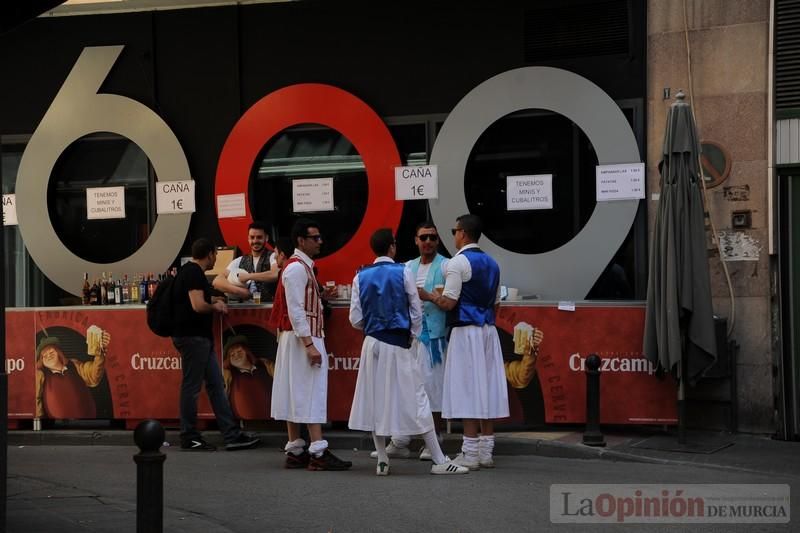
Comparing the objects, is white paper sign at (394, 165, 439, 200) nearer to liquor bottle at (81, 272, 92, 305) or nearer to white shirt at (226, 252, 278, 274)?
white shirt at (226, 252, 278, 274)

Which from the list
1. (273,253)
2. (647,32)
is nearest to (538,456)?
(273,253)

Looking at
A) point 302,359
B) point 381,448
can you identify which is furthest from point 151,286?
point 381,448

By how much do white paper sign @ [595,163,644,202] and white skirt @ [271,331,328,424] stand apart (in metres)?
4.05

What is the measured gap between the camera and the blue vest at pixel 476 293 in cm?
963

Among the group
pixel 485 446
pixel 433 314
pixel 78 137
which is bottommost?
pixel 485 446

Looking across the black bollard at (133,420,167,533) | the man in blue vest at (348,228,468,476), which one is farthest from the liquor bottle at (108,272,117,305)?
the black bollard at (133,420,167,533)

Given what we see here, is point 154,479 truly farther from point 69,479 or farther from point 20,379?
point 20,379

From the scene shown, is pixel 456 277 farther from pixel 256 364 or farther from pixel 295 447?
pixel 256 364

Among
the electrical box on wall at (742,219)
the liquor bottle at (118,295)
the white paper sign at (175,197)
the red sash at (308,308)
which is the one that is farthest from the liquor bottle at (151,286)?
the electrical box on wall at (742,219)

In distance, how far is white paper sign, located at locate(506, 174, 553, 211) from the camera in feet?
40.9

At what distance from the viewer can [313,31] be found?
1345 centimetres

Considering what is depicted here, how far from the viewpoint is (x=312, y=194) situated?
1350cm

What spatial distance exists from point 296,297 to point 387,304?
83 centimetres

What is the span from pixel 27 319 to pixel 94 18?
13.8 feet
